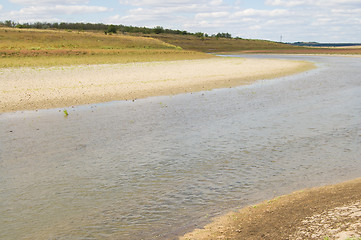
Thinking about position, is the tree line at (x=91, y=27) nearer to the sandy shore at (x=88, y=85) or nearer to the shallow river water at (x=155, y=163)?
the sandy shore at (x=88, y=85)

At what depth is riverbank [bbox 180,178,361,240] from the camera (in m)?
5.77

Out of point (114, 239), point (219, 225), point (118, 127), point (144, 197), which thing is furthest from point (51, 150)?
point (219, 225)

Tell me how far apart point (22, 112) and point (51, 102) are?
2.31 metres

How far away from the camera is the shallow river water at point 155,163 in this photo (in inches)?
286

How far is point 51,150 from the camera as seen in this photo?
39.4ft

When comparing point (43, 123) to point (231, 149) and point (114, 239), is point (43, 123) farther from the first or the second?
point (114, 239)

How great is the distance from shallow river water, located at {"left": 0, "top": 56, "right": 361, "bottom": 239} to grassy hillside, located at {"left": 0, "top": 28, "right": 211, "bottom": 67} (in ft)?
79.0

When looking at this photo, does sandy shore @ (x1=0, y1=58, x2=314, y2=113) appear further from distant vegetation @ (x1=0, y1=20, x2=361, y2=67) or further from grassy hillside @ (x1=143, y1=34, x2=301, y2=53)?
grassy hillside @ (x1=143, y1=34, x2=301, y2=53)

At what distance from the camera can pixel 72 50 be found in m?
49.2

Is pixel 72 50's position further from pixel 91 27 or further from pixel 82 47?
pixel 91 27

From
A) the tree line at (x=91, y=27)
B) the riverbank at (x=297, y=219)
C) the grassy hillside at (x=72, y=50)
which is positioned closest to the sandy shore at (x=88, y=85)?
the grassy hillside at (x=72, y=50)

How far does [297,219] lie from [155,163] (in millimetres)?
4943

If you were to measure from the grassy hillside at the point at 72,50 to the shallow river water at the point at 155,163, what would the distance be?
79.0 ft

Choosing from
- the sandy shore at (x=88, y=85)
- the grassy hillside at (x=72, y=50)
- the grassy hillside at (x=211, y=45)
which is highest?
the grassy hillside at (x=211, y=45)
